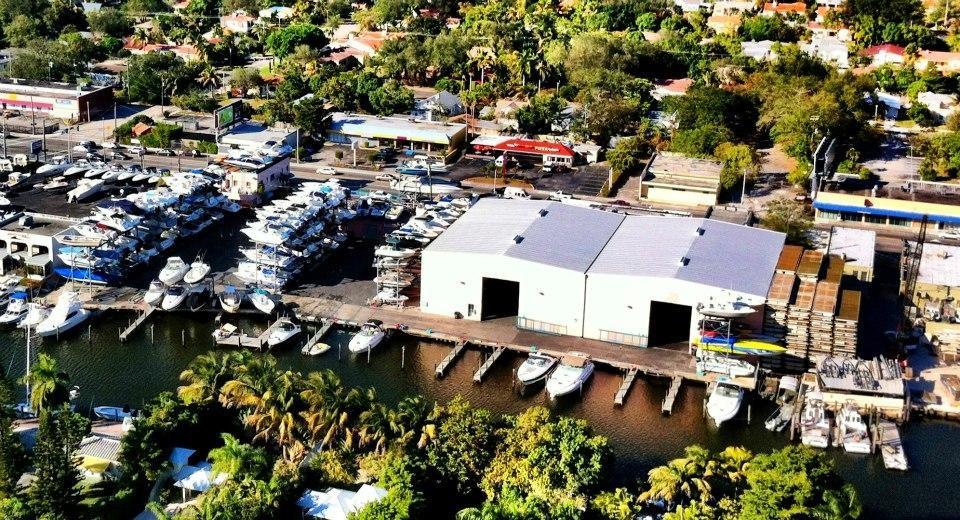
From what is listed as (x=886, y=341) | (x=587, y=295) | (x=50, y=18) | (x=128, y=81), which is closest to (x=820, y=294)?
(x=886, y=341)

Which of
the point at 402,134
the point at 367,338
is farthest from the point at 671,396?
the point at 402,134

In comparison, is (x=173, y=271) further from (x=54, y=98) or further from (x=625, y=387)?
(x=54, y=98)

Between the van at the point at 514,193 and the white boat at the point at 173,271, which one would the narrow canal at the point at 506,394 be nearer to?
the white boat at the point at 173,271

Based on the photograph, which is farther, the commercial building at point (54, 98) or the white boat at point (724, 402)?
the commercial building at point (54, 98)

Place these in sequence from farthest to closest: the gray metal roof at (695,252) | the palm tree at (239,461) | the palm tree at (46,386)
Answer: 1. the gray metal roof at (695,252)
2. the palm tree at (46,386)
3. the palm tree at (239,461)

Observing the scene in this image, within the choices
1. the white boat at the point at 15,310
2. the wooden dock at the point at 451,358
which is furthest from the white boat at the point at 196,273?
the wooden dock at the point at 451,358

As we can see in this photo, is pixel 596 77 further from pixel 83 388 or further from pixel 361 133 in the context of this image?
pixel 83 388
